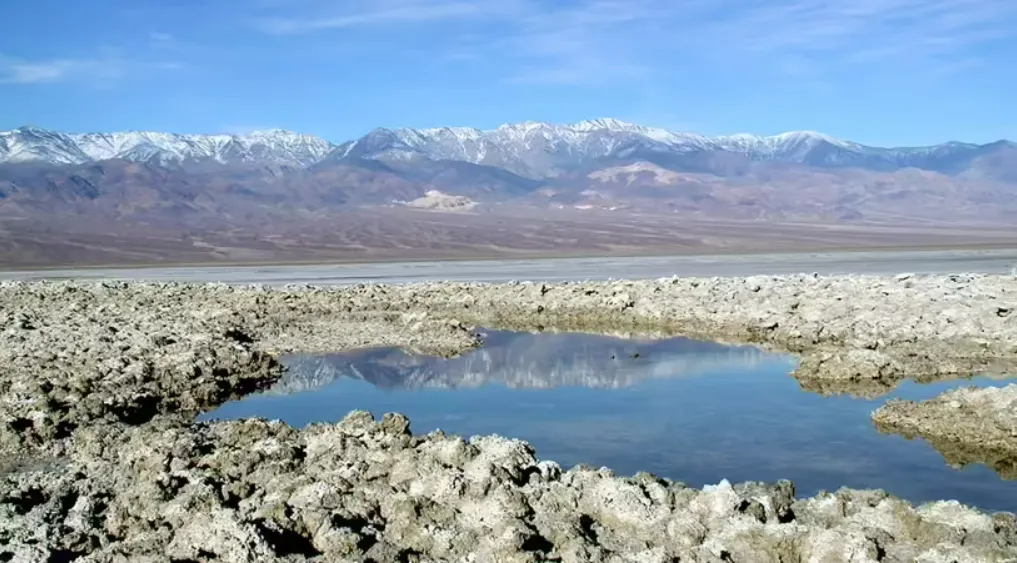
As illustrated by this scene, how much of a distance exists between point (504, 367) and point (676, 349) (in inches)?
115

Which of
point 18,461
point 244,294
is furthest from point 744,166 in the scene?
point 18,461

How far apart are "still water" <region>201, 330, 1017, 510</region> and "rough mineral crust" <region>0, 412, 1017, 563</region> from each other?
1.34 metres

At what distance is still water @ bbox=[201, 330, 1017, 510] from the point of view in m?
7.78

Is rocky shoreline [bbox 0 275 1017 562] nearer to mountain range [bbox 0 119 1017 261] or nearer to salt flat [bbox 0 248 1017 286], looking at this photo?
salt flat [bbox 0 248 1017 286]

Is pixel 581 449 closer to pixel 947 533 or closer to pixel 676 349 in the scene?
pixel 947 533

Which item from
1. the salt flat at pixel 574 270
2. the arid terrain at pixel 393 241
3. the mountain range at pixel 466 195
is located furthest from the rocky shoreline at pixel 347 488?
the mountain range at pixel 466 195

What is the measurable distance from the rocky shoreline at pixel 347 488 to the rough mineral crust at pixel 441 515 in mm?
15

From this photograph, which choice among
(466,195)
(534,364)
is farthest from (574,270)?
(466,195)

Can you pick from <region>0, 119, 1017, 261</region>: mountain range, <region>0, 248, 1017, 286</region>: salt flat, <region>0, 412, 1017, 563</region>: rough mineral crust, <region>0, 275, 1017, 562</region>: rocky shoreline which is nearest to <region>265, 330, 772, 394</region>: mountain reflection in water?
<region>0, 275, 1017, 562</region>: rocky shoreline

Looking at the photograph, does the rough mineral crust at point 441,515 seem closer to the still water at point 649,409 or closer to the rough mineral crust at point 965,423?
the still water at point 649,409

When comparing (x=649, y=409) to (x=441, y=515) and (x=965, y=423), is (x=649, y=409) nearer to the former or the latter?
(x=965, y=423)

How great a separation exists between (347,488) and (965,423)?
19.1ft

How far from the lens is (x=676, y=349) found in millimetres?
14680

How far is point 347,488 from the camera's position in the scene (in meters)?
6.45
